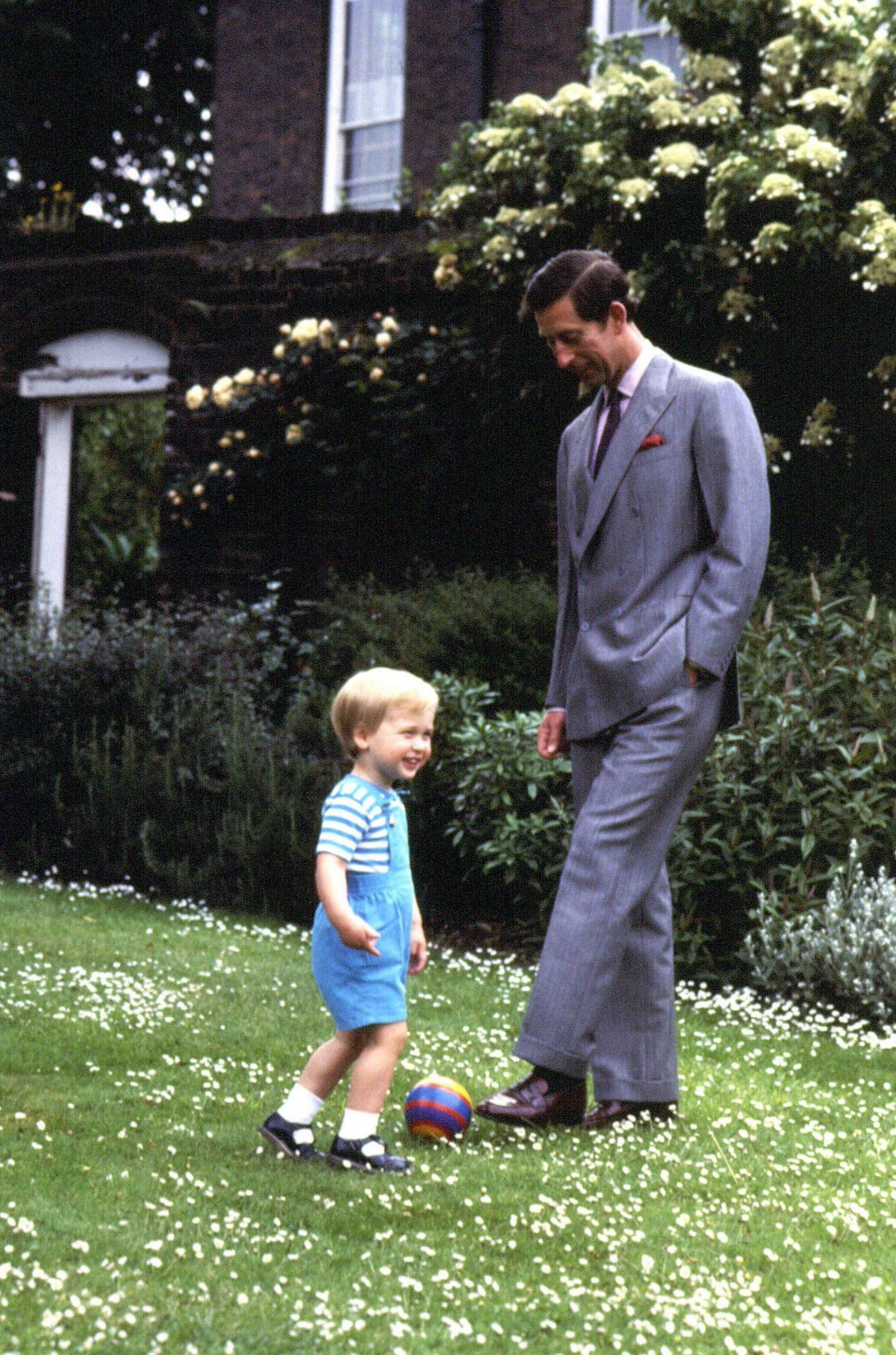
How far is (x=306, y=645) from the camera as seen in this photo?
945 centimetres

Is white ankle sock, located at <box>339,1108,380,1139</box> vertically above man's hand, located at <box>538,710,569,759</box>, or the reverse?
man's hand, located at <box>538,710,569,759</box>

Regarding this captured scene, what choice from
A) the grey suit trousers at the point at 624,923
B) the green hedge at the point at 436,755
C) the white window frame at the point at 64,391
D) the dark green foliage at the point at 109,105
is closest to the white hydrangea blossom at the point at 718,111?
the green hedge at the point at 436,755

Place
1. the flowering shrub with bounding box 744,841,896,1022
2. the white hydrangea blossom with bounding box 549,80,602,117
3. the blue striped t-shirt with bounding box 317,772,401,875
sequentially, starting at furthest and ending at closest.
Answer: the white hydrangea blossom with bounding box 549,80,602,117 → the flowering shrub with bounding box 744,841,896,1022 → the blue striped t-shirt with bounding box 317,772,401,875

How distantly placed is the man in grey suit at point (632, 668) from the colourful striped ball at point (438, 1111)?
16 centimetres

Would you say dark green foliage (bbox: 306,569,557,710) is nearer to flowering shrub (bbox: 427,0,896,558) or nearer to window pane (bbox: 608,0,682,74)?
flowering shrub (bbox: 427,0,896,558)

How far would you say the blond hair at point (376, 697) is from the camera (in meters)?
3.85

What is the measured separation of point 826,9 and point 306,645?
14.3 ft

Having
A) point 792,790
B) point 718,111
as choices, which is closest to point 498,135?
point 718,111

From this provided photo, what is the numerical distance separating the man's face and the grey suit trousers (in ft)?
2.73

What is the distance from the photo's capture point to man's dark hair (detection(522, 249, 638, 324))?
4.25 metres

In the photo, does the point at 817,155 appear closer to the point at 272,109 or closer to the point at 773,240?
the point at 773,240

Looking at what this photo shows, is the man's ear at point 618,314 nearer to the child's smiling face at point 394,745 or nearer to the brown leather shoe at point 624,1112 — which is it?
the child's smiling face at point 394,745

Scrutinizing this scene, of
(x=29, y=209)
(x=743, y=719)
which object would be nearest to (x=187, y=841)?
(x=743, y=719)

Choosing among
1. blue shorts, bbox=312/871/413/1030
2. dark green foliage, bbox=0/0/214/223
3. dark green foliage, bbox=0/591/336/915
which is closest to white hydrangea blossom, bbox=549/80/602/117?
dark green foliage, bbox=0/591/336/915
